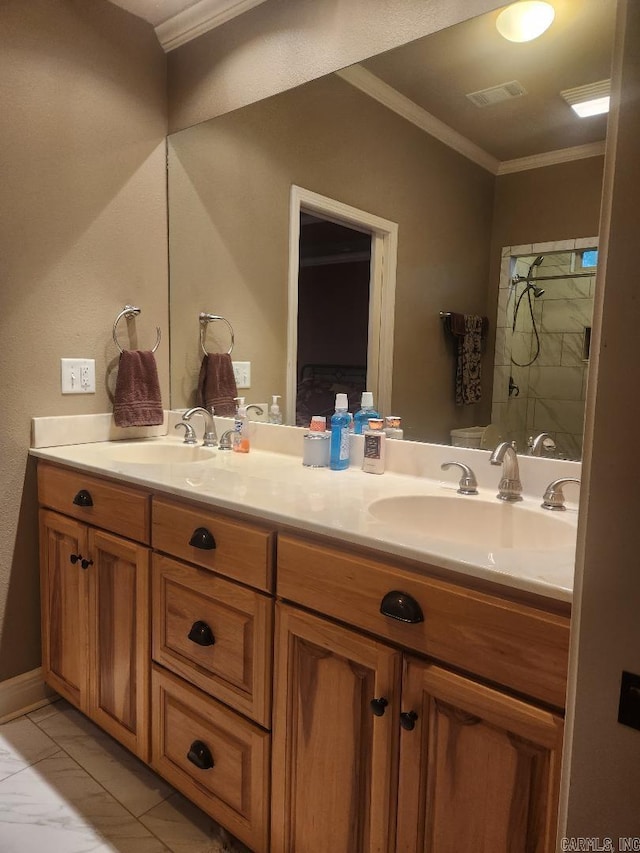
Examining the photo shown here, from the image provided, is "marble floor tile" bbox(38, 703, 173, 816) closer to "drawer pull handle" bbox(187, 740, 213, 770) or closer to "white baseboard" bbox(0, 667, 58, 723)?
"white baseboard" bbox(0, 667, 58, 723)

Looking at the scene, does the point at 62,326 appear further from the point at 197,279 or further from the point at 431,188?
the point at 431,188

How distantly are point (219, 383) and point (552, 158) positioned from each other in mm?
1297

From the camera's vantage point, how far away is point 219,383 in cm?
212

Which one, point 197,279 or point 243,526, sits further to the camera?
point 197,279

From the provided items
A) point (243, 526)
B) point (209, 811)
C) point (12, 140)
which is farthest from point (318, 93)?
point (209, 811)

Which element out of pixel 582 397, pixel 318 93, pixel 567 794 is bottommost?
pixel 567 794

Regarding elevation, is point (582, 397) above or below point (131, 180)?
below

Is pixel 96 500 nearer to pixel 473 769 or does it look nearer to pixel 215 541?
pixel 215 541

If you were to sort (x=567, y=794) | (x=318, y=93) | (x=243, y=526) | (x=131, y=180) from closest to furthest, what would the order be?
(x=567, y=794), (x=243, y=526), (x=318, y=93), (x=131, y=180)

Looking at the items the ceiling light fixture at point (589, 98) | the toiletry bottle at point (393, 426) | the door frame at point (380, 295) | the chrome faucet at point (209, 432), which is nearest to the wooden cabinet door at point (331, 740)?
the toiletry bottle at point (393, 426)

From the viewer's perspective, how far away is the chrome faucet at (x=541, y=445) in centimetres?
134

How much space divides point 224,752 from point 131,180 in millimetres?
1839

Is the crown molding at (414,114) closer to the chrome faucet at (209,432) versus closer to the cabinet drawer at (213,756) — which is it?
the chrome faucet at (209,432)

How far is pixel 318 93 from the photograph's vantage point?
1714 mm
